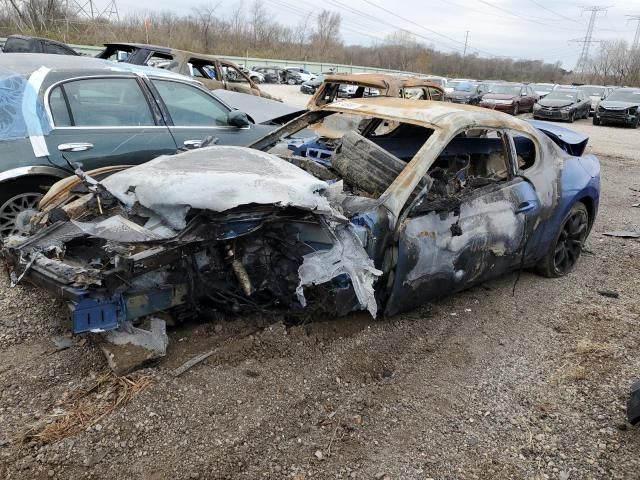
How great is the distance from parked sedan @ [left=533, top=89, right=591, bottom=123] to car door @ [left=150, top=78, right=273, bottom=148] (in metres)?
Answer: 19.3

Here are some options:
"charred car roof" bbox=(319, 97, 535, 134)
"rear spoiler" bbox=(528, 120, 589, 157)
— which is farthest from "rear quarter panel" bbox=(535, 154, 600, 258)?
"charred car roof" bbox=(319, 97, 535, 134)

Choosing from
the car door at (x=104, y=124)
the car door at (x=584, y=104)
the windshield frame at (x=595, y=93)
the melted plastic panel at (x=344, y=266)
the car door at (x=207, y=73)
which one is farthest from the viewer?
the windshield frame at (x=595, y=93)

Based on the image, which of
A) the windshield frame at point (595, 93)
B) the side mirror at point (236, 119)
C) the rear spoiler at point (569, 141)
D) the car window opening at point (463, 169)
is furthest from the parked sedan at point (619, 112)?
the side mirror at point (236, 119)

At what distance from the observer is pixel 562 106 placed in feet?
70.7

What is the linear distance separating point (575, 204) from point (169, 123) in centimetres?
390

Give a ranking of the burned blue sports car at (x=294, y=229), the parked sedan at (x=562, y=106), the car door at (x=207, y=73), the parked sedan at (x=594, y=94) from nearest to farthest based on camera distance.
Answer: the burned blue sports car at (x=294, y=229) → the car door at (x=207, y=73) → the parked sedan at (x=562, y=106) → the parked sedan at (x=594, y=94)

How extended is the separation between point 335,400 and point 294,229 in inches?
40.2

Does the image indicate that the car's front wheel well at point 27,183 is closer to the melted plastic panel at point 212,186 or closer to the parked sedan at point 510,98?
the melted plastic panel at point 212,186

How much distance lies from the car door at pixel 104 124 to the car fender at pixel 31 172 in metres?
0.08

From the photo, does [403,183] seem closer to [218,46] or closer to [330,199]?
[330,199]

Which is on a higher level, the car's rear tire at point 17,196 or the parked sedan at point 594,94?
the parked sedan at point 594,94

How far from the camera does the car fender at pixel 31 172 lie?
388 centimetres

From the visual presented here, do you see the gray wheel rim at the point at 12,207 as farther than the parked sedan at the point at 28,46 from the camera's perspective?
No

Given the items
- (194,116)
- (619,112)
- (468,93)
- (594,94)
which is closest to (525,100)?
(468,93)
